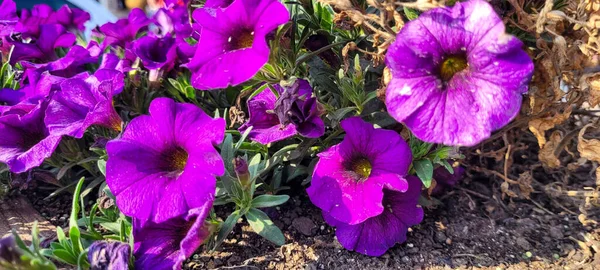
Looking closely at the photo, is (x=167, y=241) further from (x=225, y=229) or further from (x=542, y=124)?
(x=542, y=124)

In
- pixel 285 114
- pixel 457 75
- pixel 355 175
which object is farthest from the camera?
pixel 355 175

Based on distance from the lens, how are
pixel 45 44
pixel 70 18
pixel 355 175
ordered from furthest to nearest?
1. pixel 70 18
2. pixel 45 44
3. pixel 355 175

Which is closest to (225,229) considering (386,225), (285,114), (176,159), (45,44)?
(176,159)

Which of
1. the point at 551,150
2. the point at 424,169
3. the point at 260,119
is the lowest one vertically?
the point at 551,150

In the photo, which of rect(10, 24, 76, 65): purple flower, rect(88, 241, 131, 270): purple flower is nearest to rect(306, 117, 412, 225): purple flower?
rect(88, 241, 131, 270): purple flower

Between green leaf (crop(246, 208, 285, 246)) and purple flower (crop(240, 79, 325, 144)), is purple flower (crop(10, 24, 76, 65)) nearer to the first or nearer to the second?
purple flower (crop(240, 79, 325, 144))

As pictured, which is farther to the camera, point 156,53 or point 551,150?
point 156,53
